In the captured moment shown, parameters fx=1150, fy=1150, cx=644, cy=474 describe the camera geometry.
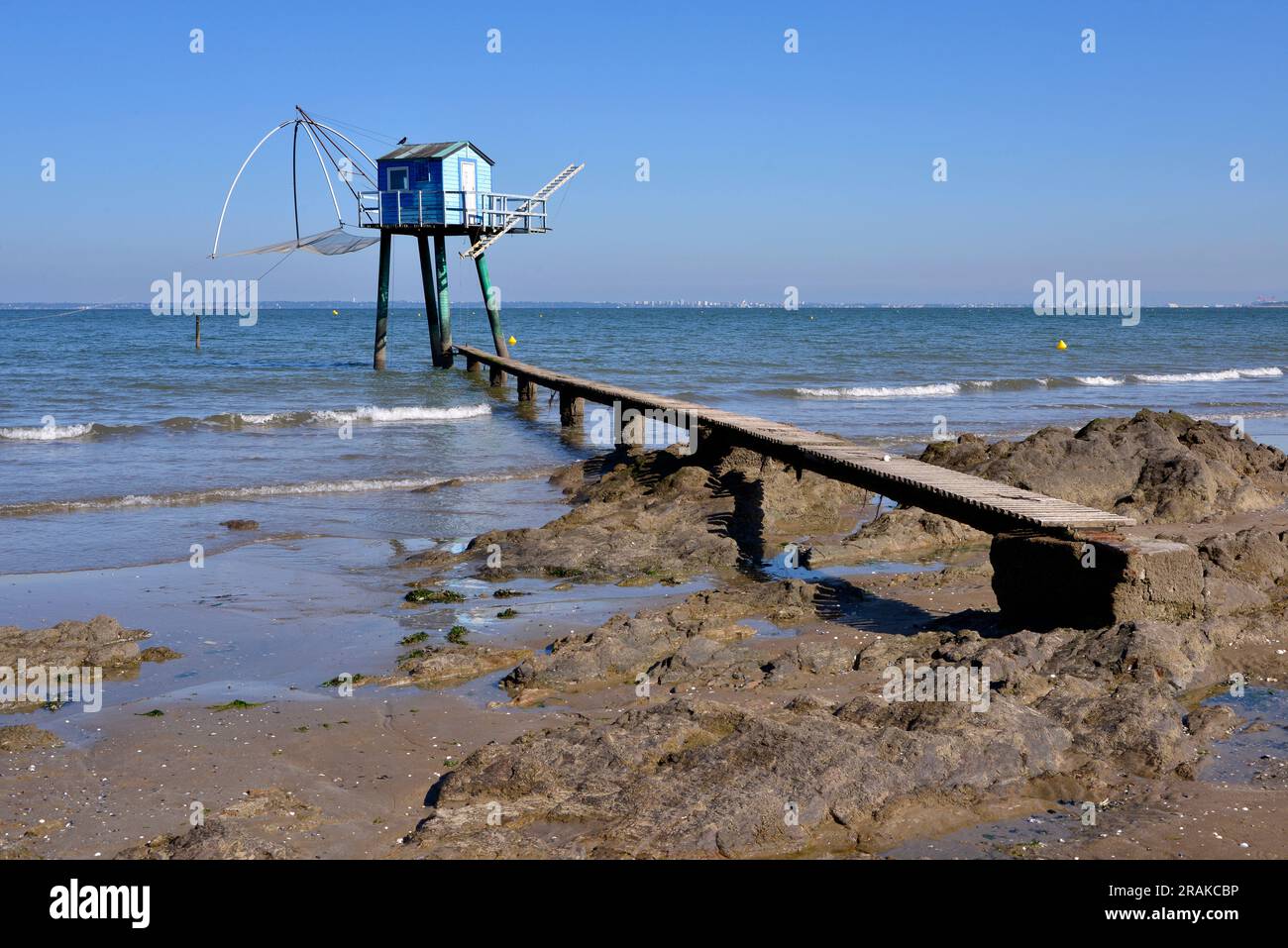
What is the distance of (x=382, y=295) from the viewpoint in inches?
1366

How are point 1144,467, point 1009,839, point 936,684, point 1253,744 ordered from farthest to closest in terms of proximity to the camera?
1. point 1144,467
2. point 936,684
3. point 1253,744
4. point 1009,839

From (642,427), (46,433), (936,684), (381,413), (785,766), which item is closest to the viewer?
(785,766)

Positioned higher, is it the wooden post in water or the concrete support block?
the wooden post in water

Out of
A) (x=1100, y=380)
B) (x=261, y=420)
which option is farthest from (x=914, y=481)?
(x=1100, y=380)

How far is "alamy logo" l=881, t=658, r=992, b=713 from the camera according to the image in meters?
6.16

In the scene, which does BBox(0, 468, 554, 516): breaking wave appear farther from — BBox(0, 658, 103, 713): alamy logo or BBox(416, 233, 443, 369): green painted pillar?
BBox(416, 233, 443, 369): green painted pillar

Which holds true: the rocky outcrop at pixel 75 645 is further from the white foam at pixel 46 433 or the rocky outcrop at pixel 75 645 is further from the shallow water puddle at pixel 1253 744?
the white foam at pixel 46 433

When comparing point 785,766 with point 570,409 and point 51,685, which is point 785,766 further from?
point 570,409
